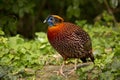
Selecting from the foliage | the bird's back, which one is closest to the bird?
the bird's back

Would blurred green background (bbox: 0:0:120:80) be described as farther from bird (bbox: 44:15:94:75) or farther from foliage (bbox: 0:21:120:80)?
bird (bbox: 44:15:94:75)

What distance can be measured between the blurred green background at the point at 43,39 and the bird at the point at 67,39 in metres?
0.32

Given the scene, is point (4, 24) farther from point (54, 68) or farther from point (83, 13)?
point (83, 13)

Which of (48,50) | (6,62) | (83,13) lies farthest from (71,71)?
(83,13)

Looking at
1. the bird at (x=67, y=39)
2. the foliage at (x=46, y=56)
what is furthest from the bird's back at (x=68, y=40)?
the foliage at (x=46, y=56)

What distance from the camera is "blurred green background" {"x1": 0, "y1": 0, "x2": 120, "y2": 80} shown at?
6.57 meters

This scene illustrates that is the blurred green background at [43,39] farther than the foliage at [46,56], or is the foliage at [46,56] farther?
the blurred green background at [43,39]

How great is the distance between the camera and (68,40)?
23.4 feet

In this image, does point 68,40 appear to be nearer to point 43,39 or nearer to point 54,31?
point 54,31

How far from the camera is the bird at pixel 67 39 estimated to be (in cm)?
712

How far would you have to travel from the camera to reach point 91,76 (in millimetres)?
6578

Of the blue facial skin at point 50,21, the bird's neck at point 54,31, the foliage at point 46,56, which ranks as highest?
the blue facial skin at point 50,21

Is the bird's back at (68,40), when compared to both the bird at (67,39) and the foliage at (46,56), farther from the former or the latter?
the foliage at (46,56)

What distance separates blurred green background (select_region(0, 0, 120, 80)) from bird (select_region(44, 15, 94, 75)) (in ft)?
1.05
